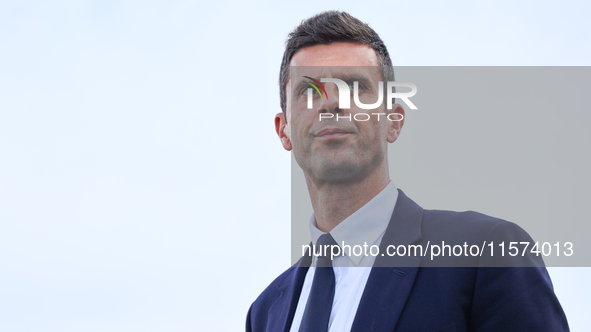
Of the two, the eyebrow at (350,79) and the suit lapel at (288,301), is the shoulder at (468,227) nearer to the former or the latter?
the eyebrow at (350,79)

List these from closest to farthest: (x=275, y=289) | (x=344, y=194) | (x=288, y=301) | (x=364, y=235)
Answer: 1. (x=364, y=235)
2. (x=344, y=194)
3. (x=288, y=301)
4. (x=275, y=289)

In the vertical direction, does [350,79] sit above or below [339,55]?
below

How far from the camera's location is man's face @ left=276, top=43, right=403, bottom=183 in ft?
12.4

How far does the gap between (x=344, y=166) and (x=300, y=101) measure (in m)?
0.72

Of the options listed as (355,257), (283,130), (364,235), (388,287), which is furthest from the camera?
(283,130)

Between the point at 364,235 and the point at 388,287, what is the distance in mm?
668

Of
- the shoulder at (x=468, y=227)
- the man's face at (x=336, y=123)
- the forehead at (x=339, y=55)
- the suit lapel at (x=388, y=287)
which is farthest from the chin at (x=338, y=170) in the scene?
the forehead at (x=339, y=55)

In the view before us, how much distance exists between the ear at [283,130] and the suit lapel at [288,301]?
1.09 meters

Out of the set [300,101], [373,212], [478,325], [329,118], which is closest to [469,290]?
[478,325]

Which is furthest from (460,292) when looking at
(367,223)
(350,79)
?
(350,79)

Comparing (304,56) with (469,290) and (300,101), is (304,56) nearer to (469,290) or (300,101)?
(300,101)

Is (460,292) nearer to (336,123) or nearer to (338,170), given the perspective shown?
(338,170)

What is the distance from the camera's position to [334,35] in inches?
163

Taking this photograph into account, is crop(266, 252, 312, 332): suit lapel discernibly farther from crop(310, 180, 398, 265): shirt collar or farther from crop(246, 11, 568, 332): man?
crop(310, 180, 398, 265): shirt collar
